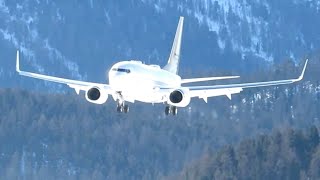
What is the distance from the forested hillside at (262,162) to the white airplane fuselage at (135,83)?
74408 millimetres

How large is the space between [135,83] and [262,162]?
8025cm

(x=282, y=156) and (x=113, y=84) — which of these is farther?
(x=282, y=156)

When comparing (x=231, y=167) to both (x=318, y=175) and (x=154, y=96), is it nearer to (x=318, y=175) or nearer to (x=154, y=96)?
(x=318, y=175)

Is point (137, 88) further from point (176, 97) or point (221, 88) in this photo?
point (221, 88)

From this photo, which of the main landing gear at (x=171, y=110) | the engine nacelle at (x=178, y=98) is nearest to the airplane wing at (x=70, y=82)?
the engine nacelle at (x=178, y=98)

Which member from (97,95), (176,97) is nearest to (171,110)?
(176,97)

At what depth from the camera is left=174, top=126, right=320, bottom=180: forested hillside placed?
193 metres

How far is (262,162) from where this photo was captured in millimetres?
195000

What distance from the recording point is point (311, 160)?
198 m

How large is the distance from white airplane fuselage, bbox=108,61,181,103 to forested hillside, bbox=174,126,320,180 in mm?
74408

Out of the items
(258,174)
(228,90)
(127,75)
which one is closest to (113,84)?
(127,75)

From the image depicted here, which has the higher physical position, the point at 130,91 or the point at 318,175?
the point at 318,175

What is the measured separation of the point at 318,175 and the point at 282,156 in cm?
609

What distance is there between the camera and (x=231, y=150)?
198125 millimetres
